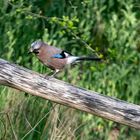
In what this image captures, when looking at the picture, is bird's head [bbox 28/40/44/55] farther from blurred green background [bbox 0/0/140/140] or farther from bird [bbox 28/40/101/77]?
blurred green background [bbox 0/0/140/140]

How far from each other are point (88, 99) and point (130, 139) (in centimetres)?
287

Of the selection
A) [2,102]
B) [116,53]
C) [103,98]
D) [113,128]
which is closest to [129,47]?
[116,53]

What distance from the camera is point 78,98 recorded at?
427 cm

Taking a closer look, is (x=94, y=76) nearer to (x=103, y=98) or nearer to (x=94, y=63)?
(x=94, y=63)

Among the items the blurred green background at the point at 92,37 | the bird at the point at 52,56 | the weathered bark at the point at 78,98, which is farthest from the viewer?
the blurred green background at the point at 92,37

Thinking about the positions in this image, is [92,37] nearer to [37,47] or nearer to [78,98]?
[37,47]

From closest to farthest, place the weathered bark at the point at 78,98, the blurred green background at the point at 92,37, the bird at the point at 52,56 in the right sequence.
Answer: the weathered bark at the point at 78,98 → the bird at the point at 52,56 → the blurred green background at the point at 92,37

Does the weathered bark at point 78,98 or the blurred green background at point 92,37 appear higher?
the weathered bark at point 78,98

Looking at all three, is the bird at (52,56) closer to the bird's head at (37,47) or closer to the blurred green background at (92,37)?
the bird's head at (37,47)

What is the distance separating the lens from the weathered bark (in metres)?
4.27

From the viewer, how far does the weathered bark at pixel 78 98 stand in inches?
168

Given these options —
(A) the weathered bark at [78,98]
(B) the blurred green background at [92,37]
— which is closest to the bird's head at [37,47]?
(A) the weathered bark at [78,98]

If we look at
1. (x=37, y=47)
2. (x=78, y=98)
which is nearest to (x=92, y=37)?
(x=37, y=47)

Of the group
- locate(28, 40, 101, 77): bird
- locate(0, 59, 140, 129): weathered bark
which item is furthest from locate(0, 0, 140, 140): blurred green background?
locate(0, 59, 140, 129): weathered bark
